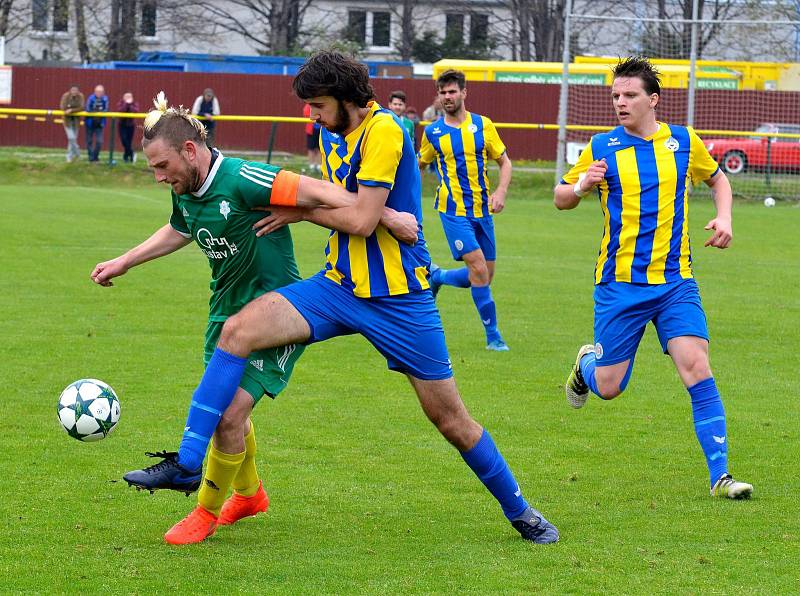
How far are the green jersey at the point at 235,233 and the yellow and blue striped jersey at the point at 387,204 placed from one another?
0.25 meters

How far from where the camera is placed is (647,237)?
6258 millimetres

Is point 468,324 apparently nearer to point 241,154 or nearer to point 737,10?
point 241,154

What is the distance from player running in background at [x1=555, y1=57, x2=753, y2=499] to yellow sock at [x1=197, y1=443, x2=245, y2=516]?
7.02ft

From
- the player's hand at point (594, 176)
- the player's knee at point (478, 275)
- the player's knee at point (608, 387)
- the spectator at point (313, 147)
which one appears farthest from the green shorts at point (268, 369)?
the spectator at point (313, 147)

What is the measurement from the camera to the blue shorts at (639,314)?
611 cm

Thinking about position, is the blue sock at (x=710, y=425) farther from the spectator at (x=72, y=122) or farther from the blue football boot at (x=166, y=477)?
the spectator at (x=72, y=122)

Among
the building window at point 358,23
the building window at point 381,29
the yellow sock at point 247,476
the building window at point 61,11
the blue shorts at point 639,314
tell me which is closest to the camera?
the yellow sock at point 247,476

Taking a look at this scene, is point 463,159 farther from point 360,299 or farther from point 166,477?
point 166,477

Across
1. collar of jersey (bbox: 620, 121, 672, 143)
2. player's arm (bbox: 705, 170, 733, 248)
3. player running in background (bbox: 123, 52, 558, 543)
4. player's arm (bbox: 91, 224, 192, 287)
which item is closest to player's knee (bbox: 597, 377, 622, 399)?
player's arm (bbox: 705, 170, 733, 248)

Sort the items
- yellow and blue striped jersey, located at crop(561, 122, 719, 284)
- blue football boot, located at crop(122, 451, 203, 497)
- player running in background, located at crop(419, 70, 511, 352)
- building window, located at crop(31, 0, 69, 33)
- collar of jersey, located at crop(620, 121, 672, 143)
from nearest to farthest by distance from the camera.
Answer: blue football boot, located at crop(122, 451, 203, 497)
yellow and blue striped jersey, located at crop(561, 122, 719, 284)
collar of jersey, located at crop(620, 121, 672, 143)
player running in background, located at crop(419, 70, 511, 352)
building window, located at crop(31, 0, 69, 33)

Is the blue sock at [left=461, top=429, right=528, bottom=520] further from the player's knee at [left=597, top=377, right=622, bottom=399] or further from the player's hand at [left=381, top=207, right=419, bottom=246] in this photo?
the player's knee at [left=597, top=377, right=622, bottom=399]

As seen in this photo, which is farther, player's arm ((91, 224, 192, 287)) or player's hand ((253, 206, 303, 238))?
player's arm ((91, 224, 192, 287))

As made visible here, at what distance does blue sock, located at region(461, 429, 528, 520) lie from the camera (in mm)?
5133

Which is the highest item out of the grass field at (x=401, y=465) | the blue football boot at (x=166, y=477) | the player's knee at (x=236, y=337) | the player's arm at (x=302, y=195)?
the player's arm at (x=302, y=195)
